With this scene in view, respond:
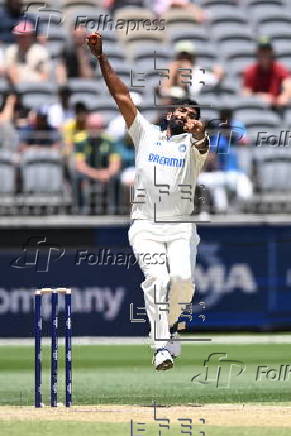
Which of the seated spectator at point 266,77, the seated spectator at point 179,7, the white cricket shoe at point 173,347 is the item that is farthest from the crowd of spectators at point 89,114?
the white cricket shoe at point 173,347

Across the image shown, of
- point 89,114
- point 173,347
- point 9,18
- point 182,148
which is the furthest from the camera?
point 9,18

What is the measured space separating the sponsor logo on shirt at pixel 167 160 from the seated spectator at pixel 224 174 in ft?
19.9

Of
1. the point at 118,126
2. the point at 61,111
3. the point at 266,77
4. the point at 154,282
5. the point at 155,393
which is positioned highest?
the point at 266,77

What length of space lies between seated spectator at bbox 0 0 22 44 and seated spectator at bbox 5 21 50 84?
0.57 ft

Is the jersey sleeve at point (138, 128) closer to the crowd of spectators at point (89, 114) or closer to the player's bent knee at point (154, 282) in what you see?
the player's bent knee at point (154, 282)

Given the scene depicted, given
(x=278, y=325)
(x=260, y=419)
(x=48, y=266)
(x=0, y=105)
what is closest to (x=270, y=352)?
(x=278, y=325)

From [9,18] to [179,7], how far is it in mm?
2793

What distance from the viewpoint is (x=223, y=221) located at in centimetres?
1661

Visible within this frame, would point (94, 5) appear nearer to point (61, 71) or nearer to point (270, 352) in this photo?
point (61, 71)

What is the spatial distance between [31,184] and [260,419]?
24.7 feet

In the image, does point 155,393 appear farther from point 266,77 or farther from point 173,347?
point 266,77

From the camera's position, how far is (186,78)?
Result: 1648cm

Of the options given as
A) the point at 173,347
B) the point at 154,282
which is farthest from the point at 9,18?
the point at 173,347

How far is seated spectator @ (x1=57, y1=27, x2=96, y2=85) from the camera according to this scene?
18391 mm
